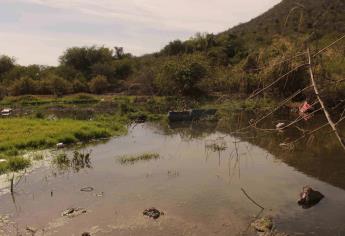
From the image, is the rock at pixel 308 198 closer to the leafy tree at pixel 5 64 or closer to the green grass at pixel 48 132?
the green grass at pixel 48 132

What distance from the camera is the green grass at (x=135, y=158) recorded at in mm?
16609

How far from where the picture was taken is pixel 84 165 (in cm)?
1612

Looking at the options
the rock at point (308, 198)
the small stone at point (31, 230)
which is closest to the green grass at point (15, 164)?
the small stone at point (31, 230)

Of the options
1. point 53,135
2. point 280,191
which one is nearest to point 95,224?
point 280,191

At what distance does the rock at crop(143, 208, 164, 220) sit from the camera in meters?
10.4

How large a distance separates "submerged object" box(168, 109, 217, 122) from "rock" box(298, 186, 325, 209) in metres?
17.1

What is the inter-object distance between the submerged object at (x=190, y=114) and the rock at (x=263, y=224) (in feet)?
60.6

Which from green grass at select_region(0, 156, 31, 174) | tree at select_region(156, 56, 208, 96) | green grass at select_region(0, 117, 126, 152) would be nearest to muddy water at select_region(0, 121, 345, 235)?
green grass at select_region(0, 156, 31, 174)

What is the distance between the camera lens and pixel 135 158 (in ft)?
55.7

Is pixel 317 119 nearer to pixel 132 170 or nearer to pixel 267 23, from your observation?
pixel 132 170

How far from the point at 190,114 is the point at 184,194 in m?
17.0

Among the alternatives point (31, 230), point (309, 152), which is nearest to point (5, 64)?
point (309, 152)

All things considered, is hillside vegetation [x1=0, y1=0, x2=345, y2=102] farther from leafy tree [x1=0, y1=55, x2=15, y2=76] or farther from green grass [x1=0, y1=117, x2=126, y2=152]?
green grass [x1=0, y1=117, x2=126, y2=152]

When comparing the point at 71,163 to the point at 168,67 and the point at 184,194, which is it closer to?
the point at 184,194
